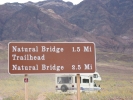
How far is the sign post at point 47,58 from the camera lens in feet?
31.2

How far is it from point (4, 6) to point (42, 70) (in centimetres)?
15771

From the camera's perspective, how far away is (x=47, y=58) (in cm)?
952

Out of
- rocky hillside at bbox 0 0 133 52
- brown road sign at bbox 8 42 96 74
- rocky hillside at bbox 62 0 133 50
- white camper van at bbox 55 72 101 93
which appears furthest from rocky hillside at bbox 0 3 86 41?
brown road sign at bbox 8 42 96 74

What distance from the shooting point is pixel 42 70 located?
31.2 feet

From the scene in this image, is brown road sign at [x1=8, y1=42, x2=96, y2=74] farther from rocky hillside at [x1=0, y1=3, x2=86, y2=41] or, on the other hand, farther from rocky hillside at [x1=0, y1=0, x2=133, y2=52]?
rocky hillside at [x1=0, y1=3, x2=86, y2=41]

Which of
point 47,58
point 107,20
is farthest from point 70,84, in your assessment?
point 107,20

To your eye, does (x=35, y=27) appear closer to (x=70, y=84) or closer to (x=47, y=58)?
(x=70, y=84)

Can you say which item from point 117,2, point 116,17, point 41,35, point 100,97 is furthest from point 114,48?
point 100,97

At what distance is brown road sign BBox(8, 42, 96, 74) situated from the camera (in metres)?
9.50

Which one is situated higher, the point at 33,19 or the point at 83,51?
the point at 33,19

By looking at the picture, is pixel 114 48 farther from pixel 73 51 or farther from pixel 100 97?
pixel 73 51

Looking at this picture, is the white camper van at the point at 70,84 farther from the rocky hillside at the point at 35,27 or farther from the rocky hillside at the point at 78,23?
the rocky hillside at the point at 35,27

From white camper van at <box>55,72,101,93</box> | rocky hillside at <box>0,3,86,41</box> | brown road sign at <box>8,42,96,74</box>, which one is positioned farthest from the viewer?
rocky hillside at <box>0,3,86,41</box>

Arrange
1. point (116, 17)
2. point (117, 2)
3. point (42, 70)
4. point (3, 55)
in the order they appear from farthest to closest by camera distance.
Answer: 1. point (117, 2)
2. point (116, 17)
3. point (3, 55)
4. point (42, 70)
